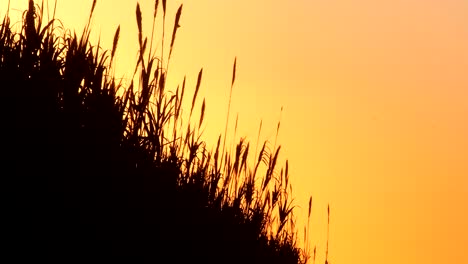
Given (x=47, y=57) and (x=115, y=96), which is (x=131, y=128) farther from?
(x=47, y=57)

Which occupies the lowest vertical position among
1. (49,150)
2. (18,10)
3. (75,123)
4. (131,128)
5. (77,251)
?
(77,251)

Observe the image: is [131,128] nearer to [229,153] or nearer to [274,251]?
[229,153]

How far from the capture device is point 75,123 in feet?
8.02

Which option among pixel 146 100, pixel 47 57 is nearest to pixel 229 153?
pixel 146 100

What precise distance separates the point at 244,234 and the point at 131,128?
Answer: 1.24 m

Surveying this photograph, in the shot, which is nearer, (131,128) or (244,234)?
(131,128)

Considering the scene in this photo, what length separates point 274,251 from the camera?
4930 millimetres

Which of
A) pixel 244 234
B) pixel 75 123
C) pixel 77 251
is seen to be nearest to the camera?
pixel 77 251

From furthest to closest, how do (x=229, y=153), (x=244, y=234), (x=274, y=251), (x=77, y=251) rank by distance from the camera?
(x=274, y=251) < (x=229, y=153) < (x=244, y=234) < (x=77, y=251)

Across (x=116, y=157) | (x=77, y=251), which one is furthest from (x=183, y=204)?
(x=77, y=251)

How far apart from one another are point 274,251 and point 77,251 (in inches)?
122

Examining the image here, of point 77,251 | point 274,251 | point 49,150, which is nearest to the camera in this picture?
point 77,251

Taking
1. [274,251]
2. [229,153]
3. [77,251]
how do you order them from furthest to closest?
1. [274,251]
2. [229,153]
3. [77,251]

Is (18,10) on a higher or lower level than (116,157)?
higher
